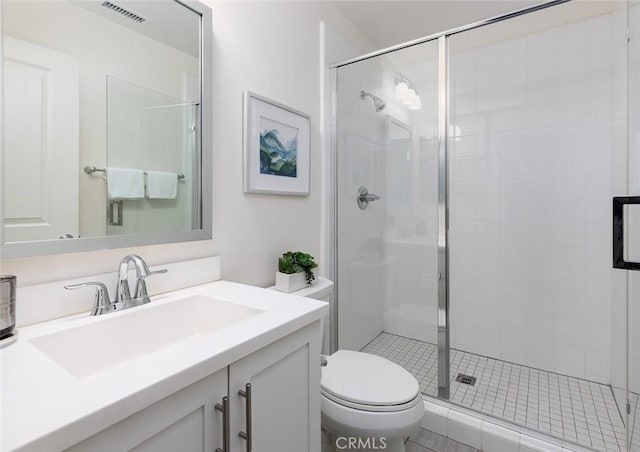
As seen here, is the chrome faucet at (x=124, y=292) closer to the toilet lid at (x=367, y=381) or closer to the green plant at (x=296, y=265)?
the green plant at (x=296, y=265)

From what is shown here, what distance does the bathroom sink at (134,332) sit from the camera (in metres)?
0.76

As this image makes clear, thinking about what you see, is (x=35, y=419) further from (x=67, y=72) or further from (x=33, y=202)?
(x=67, y=72)

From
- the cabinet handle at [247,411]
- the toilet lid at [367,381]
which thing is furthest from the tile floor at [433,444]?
the cabinet handle at [247,411]

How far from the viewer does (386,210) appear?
2143 millimetres

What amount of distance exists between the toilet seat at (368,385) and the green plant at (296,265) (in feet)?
1.28

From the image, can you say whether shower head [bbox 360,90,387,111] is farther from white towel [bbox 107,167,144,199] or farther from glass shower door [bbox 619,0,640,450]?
white towel [bbox 107,167,144,199]

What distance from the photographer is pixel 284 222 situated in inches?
66.5

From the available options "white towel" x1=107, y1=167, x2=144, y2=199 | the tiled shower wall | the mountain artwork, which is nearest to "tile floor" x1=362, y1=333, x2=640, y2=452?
the tiled shower wall

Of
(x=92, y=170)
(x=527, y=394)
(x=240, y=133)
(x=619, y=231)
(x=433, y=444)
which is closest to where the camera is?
(x=92, y=170)

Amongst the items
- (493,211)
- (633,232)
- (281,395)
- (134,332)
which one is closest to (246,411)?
(281,395)

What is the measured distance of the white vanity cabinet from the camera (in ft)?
1.77

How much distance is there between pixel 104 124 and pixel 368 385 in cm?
125
